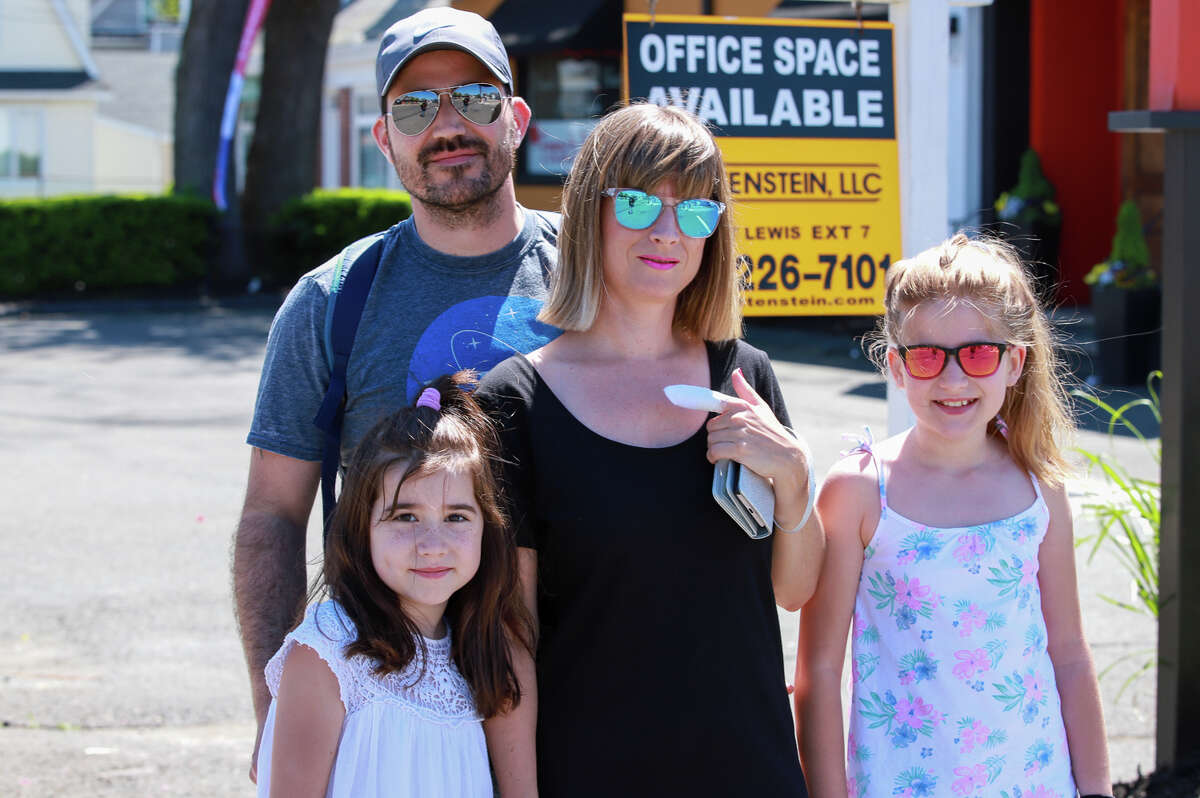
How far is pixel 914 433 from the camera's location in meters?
2.58

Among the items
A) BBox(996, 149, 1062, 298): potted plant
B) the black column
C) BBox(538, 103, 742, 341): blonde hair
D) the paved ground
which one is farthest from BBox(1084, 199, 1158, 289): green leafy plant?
BBox(538, 103, 742, 341): blonde hair

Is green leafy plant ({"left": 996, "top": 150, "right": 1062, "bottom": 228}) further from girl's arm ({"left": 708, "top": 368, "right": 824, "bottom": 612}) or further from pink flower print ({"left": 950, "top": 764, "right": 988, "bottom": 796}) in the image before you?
girl's arm ({"left": 708, "top": 368, "right": 824, "bottom": 612})

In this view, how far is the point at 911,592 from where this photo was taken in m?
2.40

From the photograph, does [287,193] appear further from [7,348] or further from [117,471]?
[117,471]

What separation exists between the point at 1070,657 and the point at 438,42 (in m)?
1.64

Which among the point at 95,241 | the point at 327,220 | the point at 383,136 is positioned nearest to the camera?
the point at 383,136

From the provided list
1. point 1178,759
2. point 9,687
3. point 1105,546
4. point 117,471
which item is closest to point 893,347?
point 1178,759

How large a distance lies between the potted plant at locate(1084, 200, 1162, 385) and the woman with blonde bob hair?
915 cm

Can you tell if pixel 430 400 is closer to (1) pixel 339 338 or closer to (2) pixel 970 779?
(1) pixel 339 338

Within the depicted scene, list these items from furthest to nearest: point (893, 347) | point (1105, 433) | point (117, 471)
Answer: point (1105, 433)
point (117, 471)
point (893, 347)

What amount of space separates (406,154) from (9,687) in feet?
Result: 11.8

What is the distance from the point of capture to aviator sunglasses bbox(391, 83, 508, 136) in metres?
2.46

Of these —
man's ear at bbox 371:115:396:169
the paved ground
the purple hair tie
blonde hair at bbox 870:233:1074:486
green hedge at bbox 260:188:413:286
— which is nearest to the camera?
the purple hair tie

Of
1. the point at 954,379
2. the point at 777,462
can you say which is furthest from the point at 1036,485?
the point at 777,462
